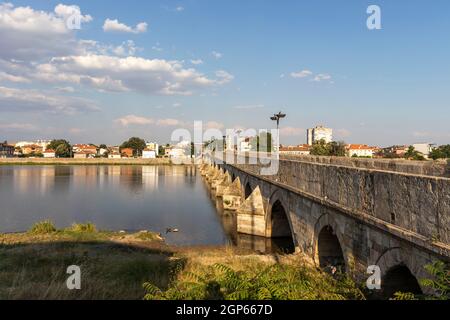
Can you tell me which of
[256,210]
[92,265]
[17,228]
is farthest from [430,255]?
[17,228]

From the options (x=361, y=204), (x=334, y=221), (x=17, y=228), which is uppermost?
(x=361, y=204)

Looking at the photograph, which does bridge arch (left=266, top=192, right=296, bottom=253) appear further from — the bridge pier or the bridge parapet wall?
the bridge parapet wall

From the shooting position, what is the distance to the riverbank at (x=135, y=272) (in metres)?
5.95

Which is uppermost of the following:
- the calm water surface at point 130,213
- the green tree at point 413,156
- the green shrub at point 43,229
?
the green tree at point 413,156

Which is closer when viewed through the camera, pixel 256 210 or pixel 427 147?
pixel 256 210

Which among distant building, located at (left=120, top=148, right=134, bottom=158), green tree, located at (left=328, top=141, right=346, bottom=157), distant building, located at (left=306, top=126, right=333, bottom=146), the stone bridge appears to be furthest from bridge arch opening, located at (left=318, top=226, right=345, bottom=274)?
distant building, located at (left=306, top=126, right=333, bottom=146)

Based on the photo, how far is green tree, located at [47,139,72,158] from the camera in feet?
456

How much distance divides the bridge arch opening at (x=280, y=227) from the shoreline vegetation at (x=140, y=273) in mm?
4444

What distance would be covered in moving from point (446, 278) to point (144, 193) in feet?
143

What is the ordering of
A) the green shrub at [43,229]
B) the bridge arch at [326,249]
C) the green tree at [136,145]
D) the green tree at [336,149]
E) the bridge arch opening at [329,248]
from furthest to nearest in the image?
the green tree at [136,145]
the green tree at [336,149]
the green shrub at [43,229]
the bridge arch opening at [329,248]
the bridge arch at [326,249]

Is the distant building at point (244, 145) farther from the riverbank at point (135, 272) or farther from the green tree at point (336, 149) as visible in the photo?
the riverbank at point (135, 272)

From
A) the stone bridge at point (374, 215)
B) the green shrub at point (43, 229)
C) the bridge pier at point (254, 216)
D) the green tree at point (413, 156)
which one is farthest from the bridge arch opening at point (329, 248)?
the green tree at point (413, 156)
